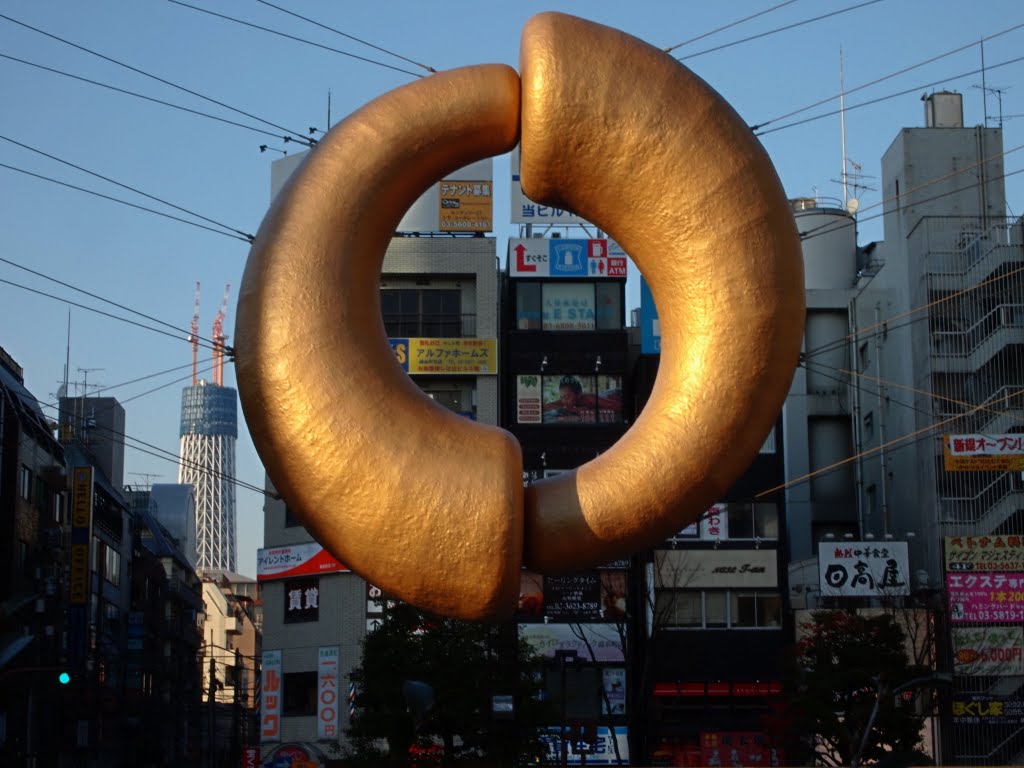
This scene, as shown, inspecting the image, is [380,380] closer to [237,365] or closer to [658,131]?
[237,365]

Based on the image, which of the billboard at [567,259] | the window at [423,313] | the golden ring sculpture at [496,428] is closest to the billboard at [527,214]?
the billboard at [567,259]

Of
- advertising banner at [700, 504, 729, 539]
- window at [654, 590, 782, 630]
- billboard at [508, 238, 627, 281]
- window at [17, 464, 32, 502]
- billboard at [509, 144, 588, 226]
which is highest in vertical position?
billboard at [509, 144, 588, 226]

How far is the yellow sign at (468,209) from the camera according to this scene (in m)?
60.4

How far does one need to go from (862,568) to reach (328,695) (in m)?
20.1

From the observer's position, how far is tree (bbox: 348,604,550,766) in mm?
37281

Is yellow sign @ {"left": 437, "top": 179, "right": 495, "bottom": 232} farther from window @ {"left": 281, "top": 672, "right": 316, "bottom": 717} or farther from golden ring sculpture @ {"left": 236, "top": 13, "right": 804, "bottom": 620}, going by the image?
golden ring sculpture @ {"left": 236, "top": 13, "right": 804, "bottom": 620}

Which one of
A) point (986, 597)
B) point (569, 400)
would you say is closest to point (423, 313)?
point (569, 400)

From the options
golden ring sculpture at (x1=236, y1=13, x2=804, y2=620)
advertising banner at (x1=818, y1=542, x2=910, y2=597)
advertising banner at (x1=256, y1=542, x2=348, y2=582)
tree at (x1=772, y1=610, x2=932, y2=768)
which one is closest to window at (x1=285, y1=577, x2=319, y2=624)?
advertising banner at (x1=256, y1=542, x2=348, y2=582)

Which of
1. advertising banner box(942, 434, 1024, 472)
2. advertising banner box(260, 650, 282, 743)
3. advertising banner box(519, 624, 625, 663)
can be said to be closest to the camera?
advertising banner box(942, 434, 1024, 472)

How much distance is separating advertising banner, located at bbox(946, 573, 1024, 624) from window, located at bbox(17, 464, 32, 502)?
113 feet

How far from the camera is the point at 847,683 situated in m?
44.2

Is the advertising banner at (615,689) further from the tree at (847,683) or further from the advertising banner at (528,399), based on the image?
the advertising banner at (528,399)

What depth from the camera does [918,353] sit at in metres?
60.3

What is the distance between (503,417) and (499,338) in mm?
3771
